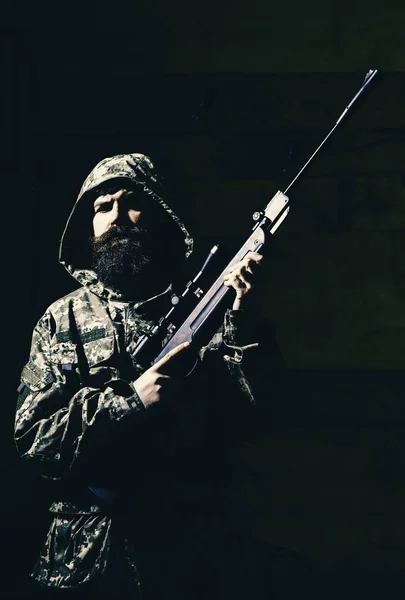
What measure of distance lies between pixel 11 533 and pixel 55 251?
3.64 feet

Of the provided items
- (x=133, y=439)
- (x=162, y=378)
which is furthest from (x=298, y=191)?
(x=133, y=439)

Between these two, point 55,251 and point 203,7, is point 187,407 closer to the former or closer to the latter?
point 55,251

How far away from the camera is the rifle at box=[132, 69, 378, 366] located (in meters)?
2.47

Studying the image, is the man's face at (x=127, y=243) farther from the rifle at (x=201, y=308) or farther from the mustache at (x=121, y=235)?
the rifle at (x=201, y=308)

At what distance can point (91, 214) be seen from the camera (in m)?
2.94

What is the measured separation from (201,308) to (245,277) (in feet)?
0.70

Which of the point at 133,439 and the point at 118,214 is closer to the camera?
the point at 133,439

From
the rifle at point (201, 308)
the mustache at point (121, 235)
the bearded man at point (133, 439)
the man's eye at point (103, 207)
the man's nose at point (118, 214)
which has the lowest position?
the bearded man at point (133, 439)

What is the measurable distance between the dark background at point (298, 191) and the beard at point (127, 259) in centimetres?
29

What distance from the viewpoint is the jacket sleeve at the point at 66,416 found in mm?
2387

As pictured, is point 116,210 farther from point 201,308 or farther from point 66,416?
point 66,416

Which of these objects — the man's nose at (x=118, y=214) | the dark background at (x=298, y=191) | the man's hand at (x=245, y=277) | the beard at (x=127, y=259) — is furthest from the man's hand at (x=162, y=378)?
the dark background at (x=298, y=191)

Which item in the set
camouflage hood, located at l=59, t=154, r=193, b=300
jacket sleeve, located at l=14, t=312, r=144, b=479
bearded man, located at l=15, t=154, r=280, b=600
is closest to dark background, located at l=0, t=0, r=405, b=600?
camouflage hood, located at l=59, t=154, r=193, b=300

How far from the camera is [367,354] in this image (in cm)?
299
